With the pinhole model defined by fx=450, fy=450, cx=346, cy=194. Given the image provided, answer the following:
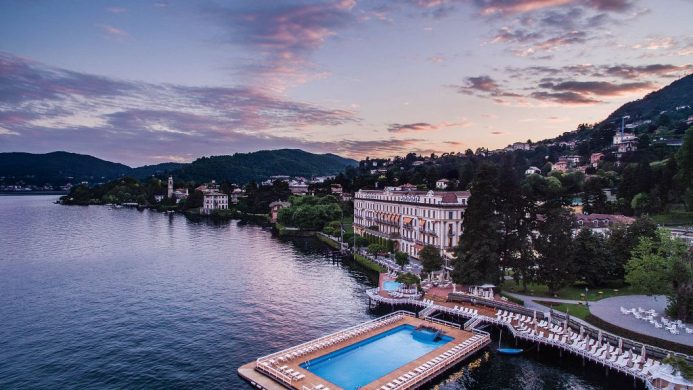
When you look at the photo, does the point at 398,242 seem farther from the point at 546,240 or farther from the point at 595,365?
the point at 595,365

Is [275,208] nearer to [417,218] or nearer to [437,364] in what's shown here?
[417,218]

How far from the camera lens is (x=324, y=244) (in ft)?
372

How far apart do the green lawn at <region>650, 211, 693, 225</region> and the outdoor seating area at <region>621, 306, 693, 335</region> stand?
182 feet

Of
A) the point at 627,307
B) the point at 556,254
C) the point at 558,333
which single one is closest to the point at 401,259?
the point at 556,254

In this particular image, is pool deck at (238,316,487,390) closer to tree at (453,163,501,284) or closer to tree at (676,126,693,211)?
tree at (453,163,501,284)

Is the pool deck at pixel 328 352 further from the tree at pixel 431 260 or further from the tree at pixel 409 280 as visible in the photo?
the tree at pixel 431 260

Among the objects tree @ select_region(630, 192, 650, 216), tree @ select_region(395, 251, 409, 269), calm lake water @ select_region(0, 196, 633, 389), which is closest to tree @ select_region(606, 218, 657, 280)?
calm lake water @ select_region(0, 196, 633, 389)

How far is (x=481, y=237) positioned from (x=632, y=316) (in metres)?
17.9

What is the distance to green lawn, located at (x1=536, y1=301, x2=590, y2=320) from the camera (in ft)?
156

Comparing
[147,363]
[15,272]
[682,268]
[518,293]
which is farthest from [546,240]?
[15,272]

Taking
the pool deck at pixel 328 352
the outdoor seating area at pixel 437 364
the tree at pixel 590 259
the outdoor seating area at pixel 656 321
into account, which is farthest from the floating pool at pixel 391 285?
the outdoor seating area at pixel 656 321

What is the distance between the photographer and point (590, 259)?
57531mm

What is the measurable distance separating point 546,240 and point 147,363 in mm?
46422

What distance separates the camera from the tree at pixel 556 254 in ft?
178
